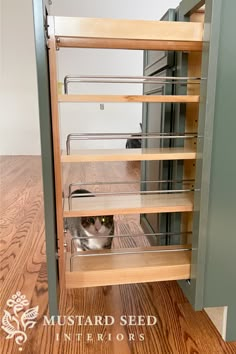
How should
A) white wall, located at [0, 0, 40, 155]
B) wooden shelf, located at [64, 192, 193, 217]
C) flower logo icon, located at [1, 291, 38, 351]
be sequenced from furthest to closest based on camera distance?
white wall, located at [0, 0, 40, 155] < flower logo icon, located at [1, 291, 38, 351] < wooden shelf, located at [64, 192, 193, 217]

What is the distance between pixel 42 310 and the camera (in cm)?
118

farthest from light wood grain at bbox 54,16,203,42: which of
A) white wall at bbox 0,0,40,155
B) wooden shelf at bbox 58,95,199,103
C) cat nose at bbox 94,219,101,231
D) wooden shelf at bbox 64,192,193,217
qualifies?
white wall at bbox 0,0,40,155

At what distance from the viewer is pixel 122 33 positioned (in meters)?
0.82

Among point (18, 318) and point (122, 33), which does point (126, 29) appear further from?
point (18, 318)

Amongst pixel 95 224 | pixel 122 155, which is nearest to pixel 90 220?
pixel 95 224

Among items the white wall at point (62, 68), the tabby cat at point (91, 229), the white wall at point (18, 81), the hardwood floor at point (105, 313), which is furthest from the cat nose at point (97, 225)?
the white wall at point (18, 81)

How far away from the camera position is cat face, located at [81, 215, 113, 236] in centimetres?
137

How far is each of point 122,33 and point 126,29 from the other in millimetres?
16

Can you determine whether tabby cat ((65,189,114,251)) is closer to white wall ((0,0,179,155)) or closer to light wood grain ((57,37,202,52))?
light wood grain ((57,37,202,52))

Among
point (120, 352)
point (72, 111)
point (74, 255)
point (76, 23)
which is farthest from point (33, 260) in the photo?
point (72, 111)

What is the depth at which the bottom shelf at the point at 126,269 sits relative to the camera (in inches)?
38.1

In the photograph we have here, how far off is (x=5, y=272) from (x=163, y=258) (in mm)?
834

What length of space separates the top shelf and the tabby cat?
0.68 metres

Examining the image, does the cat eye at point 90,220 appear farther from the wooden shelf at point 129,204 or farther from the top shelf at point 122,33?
the top shelf at point 122,33
